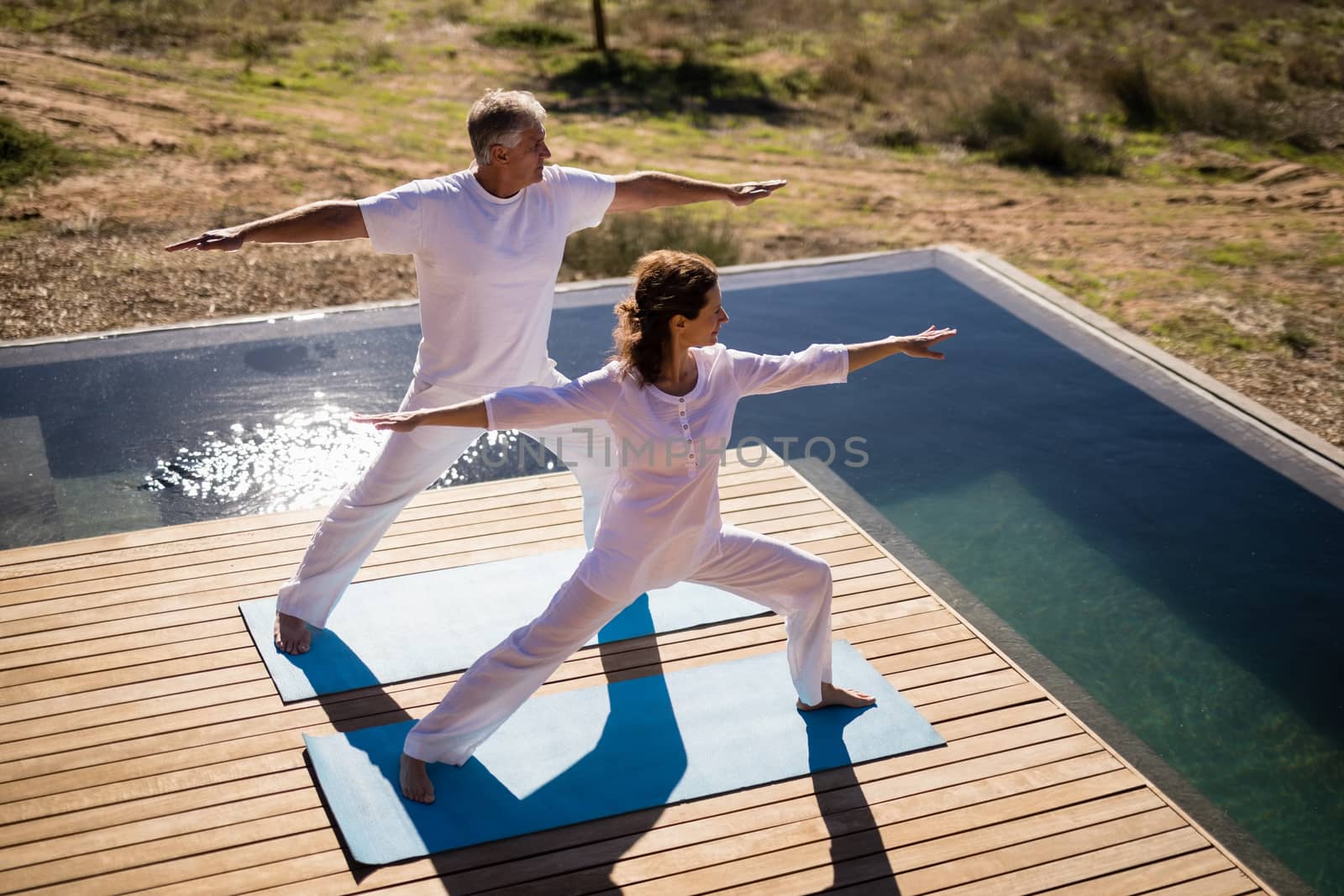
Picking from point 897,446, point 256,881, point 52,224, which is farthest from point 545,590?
point 52,224

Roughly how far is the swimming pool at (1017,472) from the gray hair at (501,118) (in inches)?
79.9

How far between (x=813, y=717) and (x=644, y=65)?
12.1m

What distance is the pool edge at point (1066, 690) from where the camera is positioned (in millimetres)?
3043

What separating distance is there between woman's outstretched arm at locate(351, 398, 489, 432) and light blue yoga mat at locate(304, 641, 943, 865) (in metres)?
0.96

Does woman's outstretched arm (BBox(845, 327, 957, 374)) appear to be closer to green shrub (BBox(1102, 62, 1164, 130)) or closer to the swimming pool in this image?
the swimming pool

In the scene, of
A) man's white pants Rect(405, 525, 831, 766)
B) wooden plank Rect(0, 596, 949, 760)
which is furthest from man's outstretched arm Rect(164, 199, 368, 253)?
wooden plank Rect(0, 596, 949, 760)

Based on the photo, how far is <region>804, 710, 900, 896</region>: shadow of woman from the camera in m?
2.89

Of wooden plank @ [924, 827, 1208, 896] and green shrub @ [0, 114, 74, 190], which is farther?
green shrub @ [0, 114, 74, 190]

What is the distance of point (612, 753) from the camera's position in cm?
327

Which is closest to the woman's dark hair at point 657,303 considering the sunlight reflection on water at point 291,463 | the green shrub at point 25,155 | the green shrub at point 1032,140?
the sunlight reflection on water at point 291,463

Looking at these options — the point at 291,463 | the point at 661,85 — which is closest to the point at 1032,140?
the point at 661,85

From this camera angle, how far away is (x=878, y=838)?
302 cm

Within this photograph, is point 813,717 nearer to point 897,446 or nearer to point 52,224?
point 897,446

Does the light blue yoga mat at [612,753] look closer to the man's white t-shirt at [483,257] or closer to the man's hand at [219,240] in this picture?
the man's white t-shirt at [483,257]
